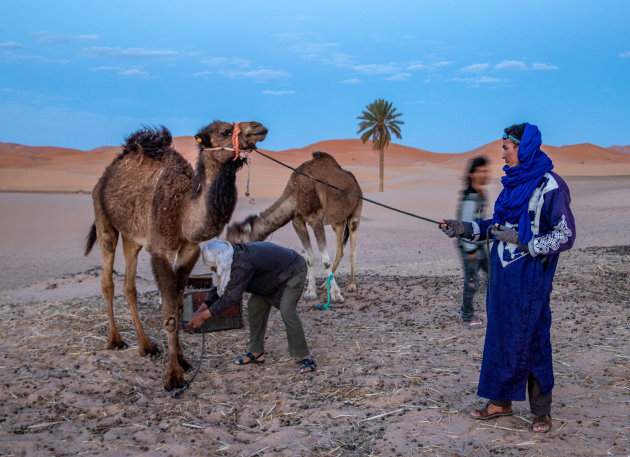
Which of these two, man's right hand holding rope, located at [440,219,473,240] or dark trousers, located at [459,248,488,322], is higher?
man's right hand holding rope, located at [440,219,473,240]

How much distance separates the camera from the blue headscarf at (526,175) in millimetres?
4379

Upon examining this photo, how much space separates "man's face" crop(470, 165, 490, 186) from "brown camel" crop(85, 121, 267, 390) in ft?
11.4

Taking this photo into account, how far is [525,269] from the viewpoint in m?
4.44

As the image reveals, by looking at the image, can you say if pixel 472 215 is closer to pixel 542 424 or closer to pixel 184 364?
pixel 542 424

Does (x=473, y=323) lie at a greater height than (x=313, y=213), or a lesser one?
lesser

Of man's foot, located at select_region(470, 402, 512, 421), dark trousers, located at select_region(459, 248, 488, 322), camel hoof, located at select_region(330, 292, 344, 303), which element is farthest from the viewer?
camel hoof, located at select_region(330, 292, 344, 303)

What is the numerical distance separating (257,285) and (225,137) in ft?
5.33

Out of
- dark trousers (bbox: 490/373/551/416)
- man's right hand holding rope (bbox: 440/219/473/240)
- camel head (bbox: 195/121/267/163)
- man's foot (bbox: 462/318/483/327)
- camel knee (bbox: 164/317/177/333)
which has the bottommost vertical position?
man's foot (bbox: 462/318/483/327)

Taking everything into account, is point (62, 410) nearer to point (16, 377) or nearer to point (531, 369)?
point (16, 377)

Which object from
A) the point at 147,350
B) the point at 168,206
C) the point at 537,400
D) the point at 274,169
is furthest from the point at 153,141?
the point at 274,169

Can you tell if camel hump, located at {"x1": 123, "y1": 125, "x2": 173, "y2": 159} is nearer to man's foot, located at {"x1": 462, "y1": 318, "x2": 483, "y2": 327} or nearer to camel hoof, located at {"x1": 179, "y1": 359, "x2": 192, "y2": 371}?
camel hoof, located at {"x1": 179, "y1": 359, "x2": 192, "y2": 371}

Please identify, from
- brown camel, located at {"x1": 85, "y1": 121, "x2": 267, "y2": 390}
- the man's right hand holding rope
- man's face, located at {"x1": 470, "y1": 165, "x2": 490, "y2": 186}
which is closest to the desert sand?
brown camel, located at {"x1": 85, "y1": 121, "x2": 267, "y2": 390}

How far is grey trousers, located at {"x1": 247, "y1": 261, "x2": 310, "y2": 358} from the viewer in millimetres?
6234

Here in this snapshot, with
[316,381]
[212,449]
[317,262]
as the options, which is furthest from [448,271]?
[212,449]
